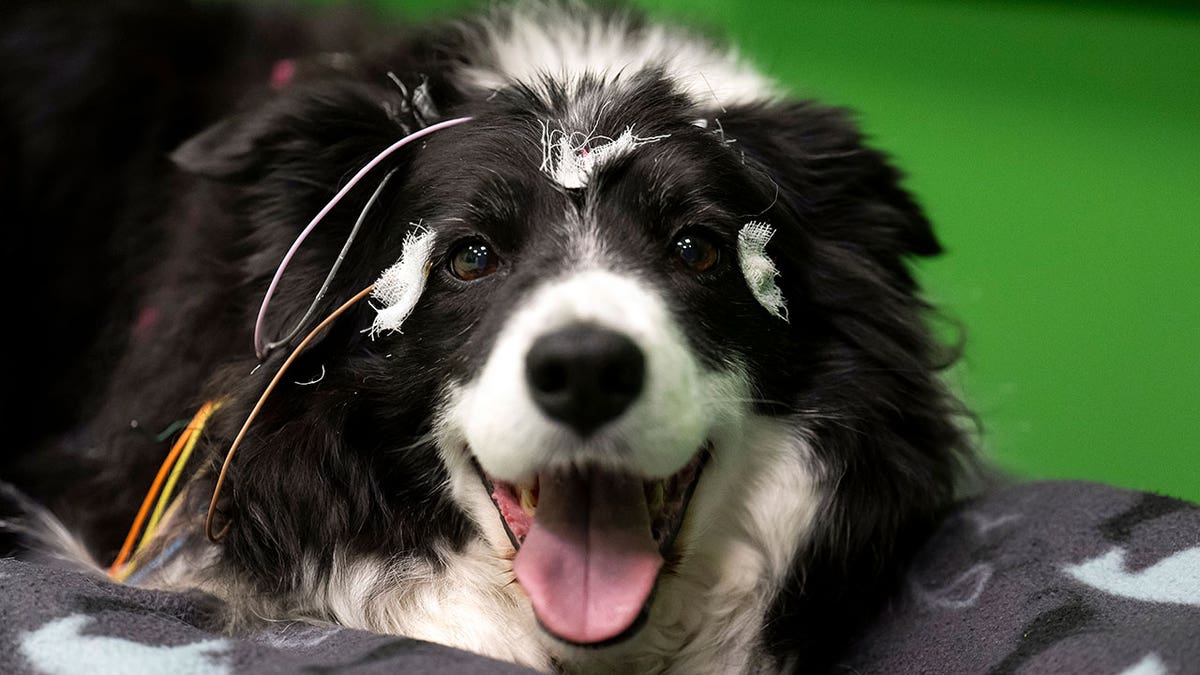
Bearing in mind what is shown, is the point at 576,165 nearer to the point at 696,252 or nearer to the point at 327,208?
the point at 696,252

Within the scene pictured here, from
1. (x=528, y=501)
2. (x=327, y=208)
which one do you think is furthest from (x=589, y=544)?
(x=327, y=208)

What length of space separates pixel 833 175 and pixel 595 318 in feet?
2.52

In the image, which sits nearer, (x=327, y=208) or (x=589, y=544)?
(x=589, y=544)

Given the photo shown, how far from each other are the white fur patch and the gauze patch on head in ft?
0.54

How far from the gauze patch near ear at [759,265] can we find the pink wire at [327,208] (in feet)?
1.72

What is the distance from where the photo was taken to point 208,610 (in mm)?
1906

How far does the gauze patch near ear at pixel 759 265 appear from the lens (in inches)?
75.0

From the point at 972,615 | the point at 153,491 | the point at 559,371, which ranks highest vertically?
the point at 559,371

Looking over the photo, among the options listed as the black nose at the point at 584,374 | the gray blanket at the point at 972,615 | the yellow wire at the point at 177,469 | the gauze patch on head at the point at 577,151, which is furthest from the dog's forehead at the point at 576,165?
the gray blanket at the point at 972,615

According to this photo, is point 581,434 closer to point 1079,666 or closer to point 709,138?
point 709,138

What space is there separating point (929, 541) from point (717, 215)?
32.2 inches

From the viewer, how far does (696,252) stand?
1.88 meters

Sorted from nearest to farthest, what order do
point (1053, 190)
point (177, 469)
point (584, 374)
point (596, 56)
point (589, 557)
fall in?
point (584, 374) → point (589, 557) → point (177, 469) → point (596, 56) → point (1053, 190)

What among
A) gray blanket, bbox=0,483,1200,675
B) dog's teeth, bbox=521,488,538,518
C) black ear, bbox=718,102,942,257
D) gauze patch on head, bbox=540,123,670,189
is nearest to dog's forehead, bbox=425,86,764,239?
gauze patch on head, bbox=540,123,670,189
